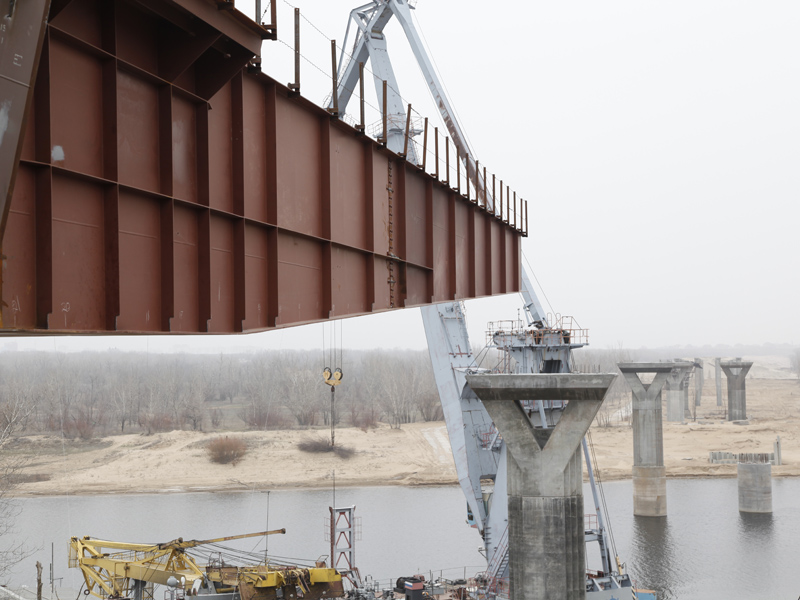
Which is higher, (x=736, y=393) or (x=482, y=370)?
(x=482, y=370)

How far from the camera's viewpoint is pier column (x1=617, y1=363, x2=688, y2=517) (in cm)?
4581

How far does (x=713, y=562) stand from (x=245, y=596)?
23.3m

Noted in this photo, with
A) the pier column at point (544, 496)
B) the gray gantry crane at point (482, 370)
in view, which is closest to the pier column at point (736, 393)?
the gray gantry crane at point (482, 370)

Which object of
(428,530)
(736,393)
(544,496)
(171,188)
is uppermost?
(171,188)

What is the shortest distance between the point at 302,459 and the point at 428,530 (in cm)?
3344

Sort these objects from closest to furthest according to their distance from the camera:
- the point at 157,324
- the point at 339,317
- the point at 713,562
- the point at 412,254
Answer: the point at 157,324 < the point at 339,317 < the point at 412,254 < the point at 713,562

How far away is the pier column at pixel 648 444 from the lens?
4581 centimetres

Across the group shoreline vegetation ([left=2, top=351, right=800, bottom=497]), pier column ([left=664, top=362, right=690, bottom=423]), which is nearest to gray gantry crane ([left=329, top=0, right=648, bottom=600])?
shoreline vegetation ([left=2, top=351, right=800, bottom=497])

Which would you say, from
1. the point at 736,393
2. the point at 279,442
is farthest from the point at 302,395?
the point at 736,393

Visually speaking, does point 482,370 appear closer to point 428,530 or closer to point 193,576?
point 193,576

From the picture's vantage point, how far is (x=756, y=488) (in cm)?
4572

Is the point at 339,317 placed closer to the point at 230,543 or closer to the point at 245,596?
the point at 245,596

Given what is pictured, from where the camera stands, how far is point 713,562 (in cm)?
3622

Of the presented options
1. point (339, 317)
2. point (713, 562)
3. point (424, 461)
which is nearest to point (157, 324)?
point (339, 317)
